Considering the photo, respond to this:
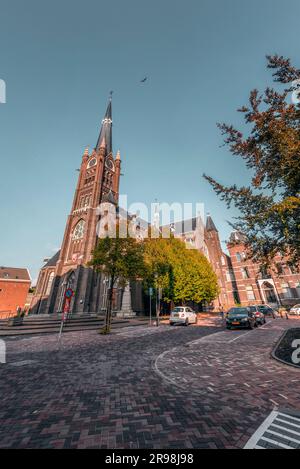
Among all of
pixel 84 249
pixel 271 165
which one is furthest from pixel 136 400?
pixel 84 249

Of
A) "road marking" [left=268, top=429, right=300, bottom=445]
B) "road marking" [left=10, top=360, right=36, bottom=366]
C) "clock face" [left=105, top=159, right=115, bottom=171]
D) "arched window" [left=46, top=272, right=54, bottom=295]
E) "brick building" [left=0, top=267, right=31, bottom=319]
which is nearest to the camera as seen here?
"road marking" [left=268, top=429, right=300, bottom=445]

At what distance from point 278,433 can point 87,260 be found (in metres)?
30.7

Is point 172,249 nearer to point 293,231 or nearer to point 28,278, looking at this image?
point 293,231

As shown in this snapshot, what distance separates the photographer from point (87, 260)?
103 ft

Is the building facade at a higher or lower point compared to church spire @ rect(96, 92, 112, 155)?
lower

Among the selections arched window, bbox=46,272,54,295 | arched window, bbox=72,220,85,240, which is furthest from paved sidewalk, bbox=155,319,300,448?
arched window, bbox=46,272,54,295

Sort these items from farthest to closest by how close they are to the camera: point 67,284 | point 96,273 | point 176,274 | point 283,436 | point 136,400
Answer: point 67,284 < point 96,273 < point 176,274 < point 136,400 < point 283,436

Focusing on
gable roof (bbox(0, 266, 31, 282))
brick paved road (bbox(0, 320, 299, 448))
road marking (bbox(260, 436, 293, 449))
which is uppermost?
gable roof (bbox(0, 266, 31, 282))

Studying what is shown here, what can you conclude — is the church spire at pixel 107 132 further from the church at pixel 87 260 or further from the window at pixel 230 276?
the window at pixel 230 276

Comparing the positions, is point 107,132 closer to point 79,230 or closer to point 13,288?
point 79,230

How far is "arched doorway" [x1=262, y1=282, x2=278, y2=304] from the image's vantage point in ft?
141

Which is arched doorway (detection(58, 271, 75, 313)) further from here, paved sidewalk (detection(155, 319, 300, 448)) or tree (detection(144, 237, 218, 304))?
→ paved sidewalk (detection(155, 319, 300, 448))

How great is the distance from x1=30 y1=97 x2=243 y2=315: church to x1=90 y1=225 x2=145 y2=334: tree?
353 inches

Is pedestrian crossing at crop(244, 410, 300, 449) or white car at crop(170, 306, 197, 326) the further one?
white car at crop(170, 306, 197, 326)
